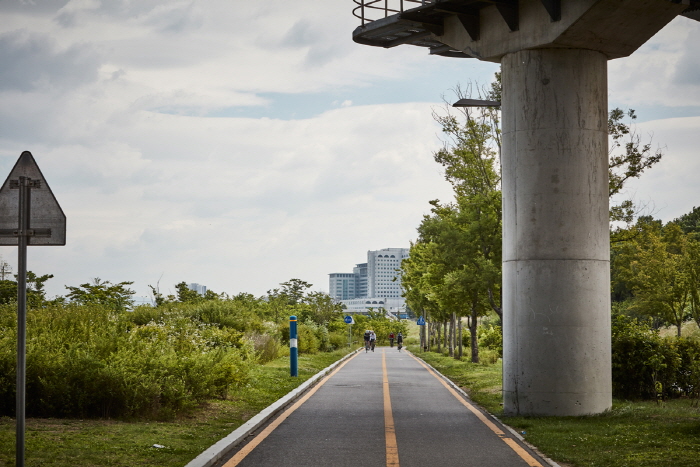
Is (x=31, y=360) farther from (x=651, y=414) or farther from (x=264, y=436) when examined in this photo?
(x=651, y=414)

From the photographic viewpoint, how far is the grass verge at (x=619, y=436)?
9758 mm

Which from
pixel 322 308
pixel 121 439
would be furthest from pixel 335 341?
pixel 121 439

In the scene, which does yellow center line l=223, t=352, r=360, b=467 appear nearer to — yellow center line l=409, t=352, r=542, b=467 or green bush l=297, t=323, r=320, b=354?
yellow center line l=409, t=352, r=542, b=467

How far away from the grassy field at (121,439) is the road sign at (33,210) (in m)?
3.00

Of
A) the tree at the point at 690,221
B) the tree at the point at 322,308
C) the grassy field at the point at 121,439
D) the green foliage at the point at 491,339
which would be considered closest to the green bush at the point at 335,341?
the tree at the point at 322,308

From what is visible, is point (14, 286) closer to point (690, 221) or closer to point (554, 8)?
point (554, 8)

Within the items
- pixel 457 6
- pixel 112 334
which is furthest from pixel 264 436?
pixel 457 6

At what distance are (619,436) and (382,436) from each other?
358 centimetres

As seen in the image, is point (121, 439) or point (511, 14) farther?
point (511, 14)

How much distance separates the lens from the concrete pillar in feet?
47.5

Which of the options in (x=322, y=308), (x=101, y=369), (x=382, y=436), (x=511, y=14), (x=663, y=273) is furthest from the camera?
(x=322, y=308)

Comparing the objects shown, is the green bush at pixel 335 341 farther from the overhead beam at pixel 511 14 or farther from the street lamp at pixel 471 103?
the overhead beam at pixel 511 14

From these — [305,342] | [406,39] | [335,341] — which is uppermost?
[406,39]

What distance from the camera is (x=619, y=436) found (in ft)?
38.1
